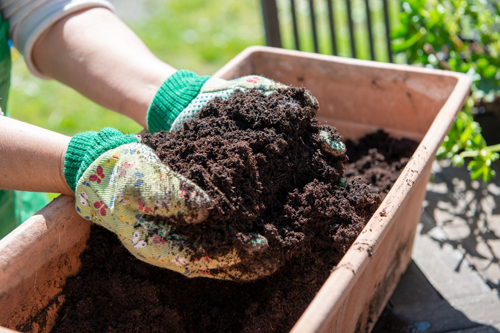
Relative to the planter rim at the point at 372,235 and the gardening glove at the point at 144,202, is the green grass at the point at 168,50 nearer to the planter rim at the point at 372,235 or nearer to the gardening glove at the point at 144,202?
the gardening glove at the point at 144,202

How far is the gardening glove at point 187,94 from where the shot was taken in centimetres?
119

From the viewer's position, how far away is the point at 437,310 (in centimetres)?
142

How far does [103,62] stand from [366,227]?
0.98 m

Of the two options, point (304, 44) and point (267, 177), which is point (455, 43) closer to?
point (267, 177)

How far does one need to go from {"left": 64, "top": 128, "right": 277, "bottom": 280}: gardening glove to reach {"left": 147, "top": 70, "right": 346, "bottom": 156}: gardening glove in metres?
0.27

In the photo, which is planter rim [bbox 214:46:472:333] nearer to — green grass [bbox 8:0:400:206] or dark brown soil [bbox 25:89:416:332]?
dark brown soil [bbox 25:89:416:332]

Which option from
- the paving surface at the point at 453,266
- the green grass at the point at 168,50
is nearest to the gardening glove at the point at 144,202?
the paving surface at the point at 453,266

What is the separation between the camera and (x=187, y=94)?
123 centimetres

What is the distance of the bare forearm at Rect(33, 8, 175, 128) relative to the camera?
1.32 m

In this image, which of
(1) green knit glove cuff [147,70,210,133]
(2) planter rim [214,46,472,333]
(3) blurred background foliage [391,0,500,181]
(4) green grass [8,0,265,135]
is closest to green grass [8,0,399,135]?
(4) green grass [8,0,265,135]

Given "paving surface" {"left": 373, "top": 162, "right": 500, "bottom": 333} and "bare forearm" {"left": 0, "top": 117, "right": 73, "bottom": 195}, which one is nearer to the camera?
"bare forearm" {"left": 0, "top": 117, "right": 73, "bottom": 195}

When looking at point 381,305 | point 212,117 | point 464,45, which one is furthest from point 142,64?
point 464,45

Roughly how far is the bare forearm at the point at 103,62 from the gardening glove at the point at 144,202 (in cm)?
40

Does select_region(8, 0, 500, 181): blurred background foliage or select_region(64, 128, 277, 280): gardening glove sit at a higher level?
select_region(64, 128, 277, 280): gardening glove
